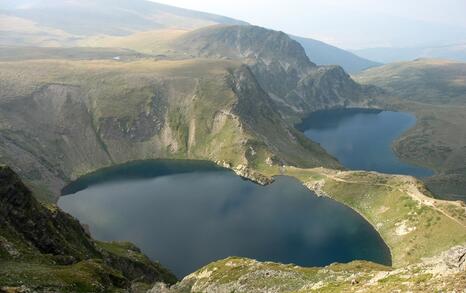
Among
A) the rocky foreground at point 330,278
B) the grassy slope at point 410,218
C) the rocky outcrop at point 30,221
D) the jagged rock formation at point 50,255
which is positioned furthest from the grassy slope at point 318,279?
the grassy slope at point 410,218

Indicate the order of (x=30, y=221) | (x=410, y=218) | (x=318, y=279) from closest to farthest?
(x=318, y=279), (x=30, y=221), (x=410, y=218)

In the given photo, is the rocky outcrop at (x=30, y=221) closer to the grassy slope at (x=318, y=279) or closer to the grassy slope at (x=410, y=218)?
the grassy slope at (x=318, y=279)

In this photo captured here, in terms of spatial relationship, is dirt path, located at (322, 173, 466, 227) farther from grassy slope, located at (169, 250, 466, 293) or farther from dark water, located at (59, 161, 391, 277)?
grassy slope, located at (169, 250, 466, 293)

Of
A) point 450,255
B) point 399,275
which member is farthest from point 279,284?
point 450,255

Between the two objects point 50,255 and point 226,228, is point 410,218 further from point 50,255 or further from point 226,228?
point 50,255

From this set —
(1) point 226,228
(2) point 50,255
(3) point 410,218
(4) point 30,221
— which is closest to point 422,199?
(3) point 410,218

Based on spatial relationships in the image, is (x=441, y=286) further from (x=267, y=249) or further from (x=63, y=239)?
(x=267, y=249)

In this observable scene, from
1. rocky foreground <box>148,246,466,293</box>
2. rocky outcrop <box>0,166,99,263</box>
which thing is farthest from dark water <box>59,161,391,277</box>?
rocky outcrop <box>0,166,99,263</box>
